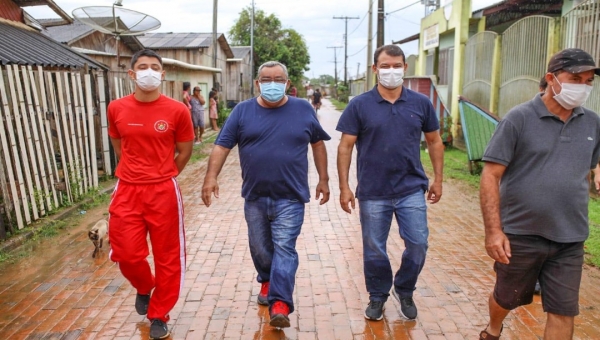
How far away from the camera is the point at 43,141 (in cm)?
754

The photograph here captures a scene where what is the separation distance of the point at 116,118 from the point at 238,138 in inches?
33.0

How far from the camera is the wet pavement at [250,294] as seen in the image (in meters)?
4.18

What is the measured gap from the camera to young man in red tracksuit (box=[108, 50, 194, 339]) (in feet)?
12.9

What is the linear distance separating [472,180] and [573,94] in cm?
774

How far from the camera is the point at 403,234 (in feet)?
13.9

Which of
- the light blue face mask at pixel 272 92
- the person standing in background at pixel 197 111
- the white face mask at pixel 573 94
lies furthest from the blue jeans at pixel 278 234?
the person standing in background at pixel 197 111

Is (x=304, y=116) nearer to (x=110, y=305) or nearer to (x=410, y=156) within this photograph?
(x=410, y=156)

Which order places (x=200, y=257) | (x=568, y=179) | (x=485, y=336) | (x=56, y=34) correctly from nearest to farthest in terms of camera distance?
(x=568, y=179), (x=485, y=336), (x=200, y=257), (x=56, y=34)

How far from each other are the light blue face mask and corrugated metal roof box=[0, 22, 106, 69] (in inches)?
171

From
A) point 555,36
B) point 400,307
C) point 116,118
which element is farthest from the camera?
point 555,36

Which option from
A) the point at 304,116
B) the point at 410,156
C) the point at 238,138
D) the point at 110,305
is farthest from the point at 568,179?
the point at 110,305

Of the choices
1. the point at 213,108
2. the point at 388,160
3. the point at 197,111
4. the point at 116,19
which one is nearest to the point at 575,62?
the point at 388,160

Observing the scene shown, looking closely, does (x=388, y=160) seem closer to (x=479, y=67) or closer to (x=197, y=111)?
(x=479, y=67)

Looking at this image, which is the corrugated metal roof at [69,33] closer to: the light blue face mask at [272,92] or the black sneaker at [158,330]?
the light blue face mask at [272,92]
